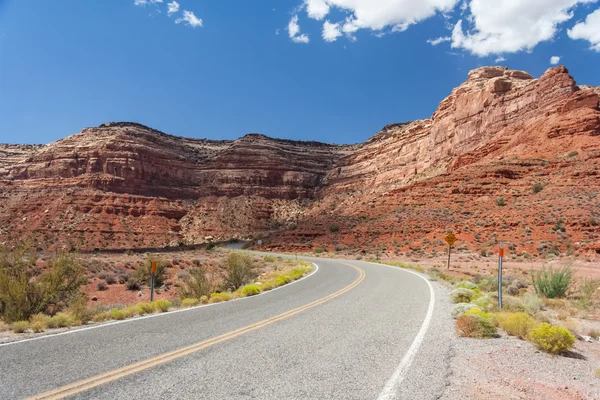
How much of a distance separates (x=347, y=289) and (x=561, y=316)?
22.0 feet

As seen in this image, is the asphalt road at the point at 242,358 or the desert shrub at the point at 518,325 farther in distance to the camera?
the desert shrub at the point at 518,325

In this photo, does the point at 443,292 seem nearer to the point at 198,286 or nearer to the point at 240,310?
the point at 240,310

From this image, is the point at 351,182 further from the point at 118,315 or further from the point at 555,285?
the point at 118,315

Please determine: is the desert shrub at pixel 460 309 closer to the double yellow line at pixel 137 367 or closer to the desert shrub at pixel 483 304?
the desert shrub at pixel 483 304

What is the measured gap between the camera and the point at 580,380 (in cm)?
484

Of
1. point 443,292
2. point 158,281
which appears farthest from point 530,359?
point 158,281

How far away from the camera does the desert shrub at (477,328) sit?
7.07 metres

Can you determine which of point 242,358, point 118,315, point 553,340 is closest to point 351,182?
point 118,315

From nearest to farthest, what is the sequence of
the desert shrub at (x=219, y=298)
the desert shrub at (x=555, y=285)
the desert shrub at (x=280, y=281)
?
the desert shrub at (x=219, y=298), the desert shrub at (x=555, y=285), the desert shrub at (x=280, y=281)

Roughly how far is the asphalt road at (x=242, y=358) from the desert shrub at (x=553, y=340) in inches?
56.3

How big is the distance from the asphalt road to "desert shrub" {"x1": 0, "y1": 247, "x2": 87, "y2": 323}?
381 centimetres

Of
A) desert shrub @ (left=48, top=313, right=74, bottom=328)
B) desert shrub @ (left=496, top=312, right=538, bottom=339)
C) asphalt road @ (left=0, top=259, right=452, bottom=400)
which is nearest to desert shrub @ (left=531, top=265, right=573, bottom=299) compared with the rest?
asphalt road @ (left=0, top=259, right=452, bottom=400)

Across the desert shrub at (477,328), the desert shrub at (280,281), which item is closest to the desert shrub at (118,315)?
the desert shrub at (477,328)

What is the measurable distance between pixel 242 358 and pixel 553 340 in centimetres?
475
